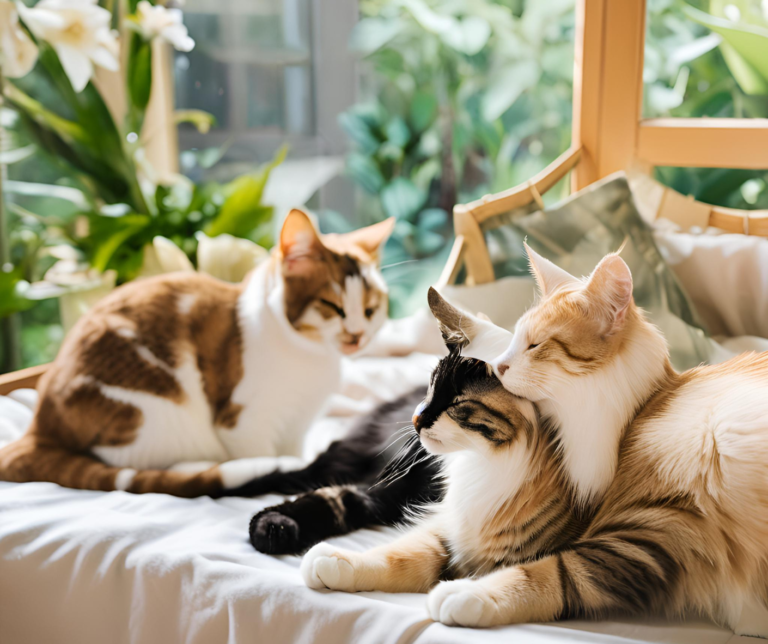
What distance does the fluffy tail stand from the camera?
998 mm

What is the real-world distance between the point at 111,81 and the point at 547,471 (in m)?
2.01

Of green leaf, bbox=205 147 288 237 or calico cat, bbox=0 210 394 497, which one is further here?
green leaf, bbox=205 147 288 237

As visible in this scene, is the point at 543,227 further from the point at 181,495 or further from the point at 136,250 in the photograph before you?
the point at 136,250

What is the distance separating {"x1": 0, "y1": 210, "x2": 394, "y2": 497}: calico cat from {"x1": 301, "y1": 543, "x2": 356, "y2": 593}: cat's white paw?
13.0 inches

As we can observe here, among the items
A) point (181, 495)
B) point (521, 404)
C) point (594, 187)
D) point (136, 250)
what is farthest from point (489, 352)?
point (136, 250)

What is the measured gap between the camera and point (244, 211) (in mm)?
1916

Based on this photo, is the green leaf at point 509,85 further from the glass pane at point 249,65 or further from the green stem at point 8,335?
the green stem at point 8,335

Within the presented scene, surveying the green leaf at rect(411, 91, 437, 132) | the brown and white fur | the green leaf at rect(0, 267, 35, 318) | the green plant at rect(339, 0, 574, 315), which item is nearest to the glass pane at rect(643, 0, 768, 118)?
the green plant at rect(339, 0, 574, 315)

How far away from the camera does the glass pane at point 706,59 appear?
1.56 meters

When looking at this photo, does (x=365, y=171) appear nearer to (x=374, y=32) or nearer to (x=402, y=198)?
(x=402, y=198)

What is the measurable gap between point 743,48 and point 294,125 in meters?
1.50

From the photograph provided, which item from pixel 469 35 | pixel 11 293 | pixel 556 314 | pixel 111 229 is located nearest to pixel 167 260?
pixel 111 229

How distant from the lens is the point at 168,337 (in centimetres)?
107

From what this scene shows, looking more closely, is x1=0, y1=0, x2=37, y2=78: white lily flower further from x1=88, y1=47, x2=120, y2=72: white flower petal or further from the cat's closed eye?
the cat's closed eye
